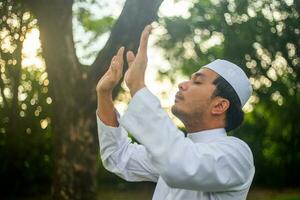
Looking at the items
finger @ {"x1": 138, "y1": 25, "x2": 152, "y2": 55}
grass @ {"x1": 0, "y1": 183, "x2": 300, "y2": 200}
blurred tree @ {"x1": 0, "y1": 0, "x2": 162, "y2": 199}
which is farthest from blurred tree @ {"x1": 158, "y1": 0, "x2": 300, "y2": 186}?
finger @ {"x1": 138, "y1": 25, "x2": 152, "y2": 55}

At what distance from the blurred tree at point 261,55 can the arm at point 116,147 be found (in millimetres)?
3548

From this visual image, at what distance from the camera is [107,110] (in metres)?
2.14

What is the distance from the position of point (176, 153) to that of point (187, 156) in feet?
0.12

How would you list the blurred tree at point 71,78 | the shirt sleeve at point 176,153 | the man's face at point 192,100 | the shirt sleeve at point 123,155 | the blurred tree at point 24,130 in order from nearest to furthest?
1. the shirt sleeve at point 176,153
2. the man's face at point 192,100
3. the shirt sleeve at point 123,155
4. the blurred tree at point 71,78
5. the blurred tree at point 24,130

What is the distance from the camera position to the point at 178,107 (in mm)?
1884

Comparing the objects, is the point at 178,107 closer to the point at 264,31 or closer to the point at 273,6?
the point at 273,6

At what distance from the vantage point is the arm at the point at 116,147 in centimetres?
212

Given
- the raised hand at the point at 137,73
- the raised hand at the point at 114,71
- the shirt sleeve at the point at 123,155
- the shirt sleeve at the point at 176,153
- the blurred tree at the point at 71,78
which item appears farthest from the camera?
the blurred tree at the point at 71,78

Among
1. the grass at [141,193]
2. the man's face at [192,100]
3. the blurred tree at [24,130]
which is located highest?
the man's face at [192,100]

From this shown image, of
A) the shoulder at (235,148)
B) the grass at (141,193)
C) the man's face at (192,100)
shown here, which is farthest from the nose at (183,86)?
the grass at (141,193)

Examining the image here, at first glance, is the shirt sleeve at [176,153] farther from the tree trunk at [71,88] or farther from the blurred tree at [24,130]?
the blurred tree at [24,130]

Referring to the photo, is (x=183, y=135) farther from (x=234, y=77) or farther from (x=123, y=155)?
(x=123, y=155)

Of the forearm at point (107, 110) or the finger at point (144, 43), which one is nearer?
the finger at point (144, 43)

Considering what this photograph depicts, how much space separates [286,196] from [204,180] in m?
12.7
